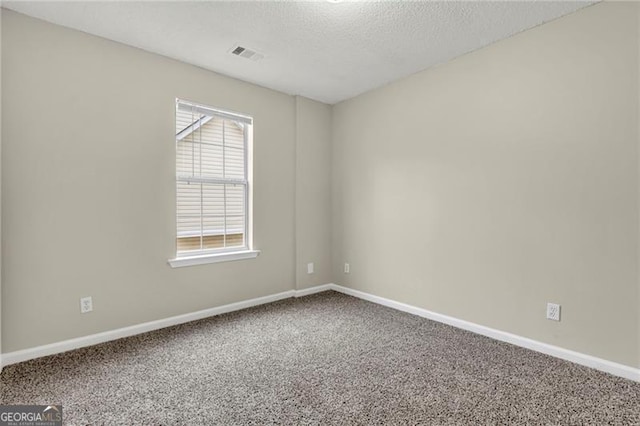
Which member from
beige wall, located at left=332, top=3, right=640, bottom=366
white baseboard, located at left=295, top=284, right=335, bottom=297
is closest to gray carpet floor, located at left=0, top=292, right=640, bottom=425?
beige wall, located at left=332, top=3, right=640, bottom=366

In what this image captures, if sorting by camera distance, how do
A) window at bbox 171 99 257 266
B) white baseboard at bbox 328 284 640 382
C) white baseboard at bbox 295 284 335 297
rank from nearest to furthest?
white baseboard at bbox 328 284 640 382 < window at bbox 171 99 257 266 < white baseboard at bbox 295 284 335 297

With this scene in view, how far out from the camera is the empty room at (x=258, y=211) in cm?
203

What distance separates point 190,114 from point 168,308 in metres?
1.86

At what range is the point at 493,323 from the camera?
9.07 ft

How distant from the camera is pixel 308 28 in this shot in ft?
8.14

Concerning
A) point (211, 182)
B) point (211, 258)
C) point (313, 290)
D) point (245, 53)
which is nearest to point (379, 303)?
point (313, 290)

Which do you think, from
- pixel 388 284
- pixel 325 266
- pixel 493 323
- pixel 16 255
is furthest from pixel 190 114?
pixel 493 323

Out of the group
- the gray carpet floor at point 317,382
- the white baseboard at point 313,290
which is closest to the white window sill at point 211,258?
the gray carpet floor at point 317,382

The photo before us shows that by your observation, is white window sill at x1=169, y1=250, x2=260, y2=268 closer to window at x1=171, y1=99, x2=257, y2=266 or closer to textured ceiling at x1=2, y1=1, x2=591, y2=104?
window at x1=171, y1=99, x2=257, y2=266

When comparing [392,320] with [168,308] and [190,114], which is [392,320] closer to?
[168,308]

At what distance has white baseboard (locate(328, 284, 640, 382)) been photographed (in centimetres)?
213

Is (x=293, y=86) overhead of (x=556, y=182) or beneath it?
overhead

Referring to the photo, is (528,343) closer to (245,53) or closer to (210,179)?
(210,179)

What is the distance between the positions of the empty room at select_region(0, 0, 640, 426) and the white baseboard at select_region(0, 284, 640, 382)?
14mm
